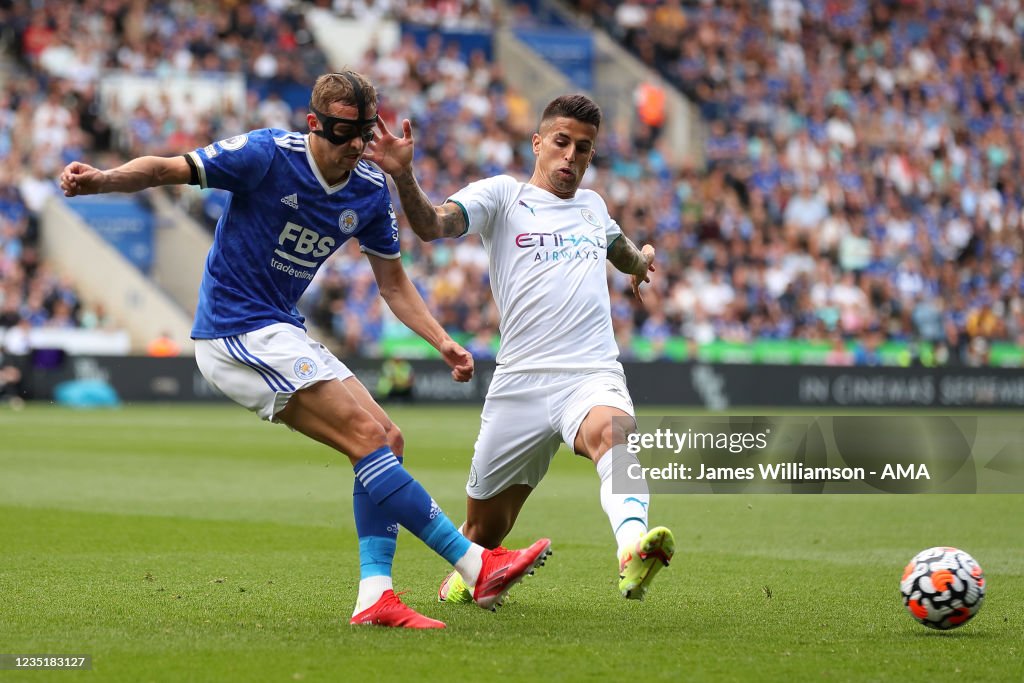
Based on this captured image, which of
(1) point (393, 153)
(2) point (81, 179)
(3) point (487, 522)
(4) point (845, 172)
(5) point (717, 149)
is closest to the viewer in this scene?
(2) point (81, 179)

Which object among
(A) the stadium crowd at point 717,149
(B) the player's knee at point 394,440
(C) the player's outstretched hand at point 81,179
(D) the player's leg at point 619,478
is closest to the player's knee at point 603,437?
(D) the player's leg at point 619,478

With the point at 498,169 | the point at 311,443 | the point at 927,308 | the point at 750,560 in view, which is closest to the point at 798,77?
the point at 927,308

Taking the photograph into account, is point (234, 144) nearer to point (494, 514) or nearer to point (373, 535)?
point (373, 535)

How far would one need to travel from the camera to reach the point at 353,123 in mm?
6473

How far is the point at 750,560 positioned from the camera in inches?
373

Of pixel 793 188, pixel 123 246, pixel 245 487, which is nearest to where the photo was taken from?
pixel 245 487

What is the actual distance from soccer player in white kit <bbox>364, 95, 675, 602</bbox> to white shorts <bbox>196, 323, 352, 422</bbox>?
31.9 inches

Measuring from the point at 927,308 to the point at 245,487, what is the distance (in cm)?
2344

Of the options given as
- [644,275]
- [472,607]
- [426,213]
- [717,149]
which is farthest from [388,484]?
[717,149]

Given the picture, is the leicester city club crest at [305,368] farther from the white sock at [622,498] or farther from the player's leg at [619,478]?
the white sock at [622,498]

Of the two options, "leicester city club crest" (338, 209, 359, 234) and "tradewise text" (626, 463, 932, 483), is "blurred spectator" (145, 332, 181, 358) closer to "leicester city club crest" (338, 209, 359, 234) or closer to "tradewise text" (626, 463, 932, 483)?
"tradewise text" (626, 463, 932, 483)

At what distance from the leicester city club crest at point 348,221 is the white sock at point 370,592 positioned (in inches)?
64.8

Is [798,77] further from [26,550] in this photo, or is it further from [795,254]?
[26,550]

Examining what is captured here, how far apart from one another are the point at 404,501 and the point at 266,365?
88 cm
